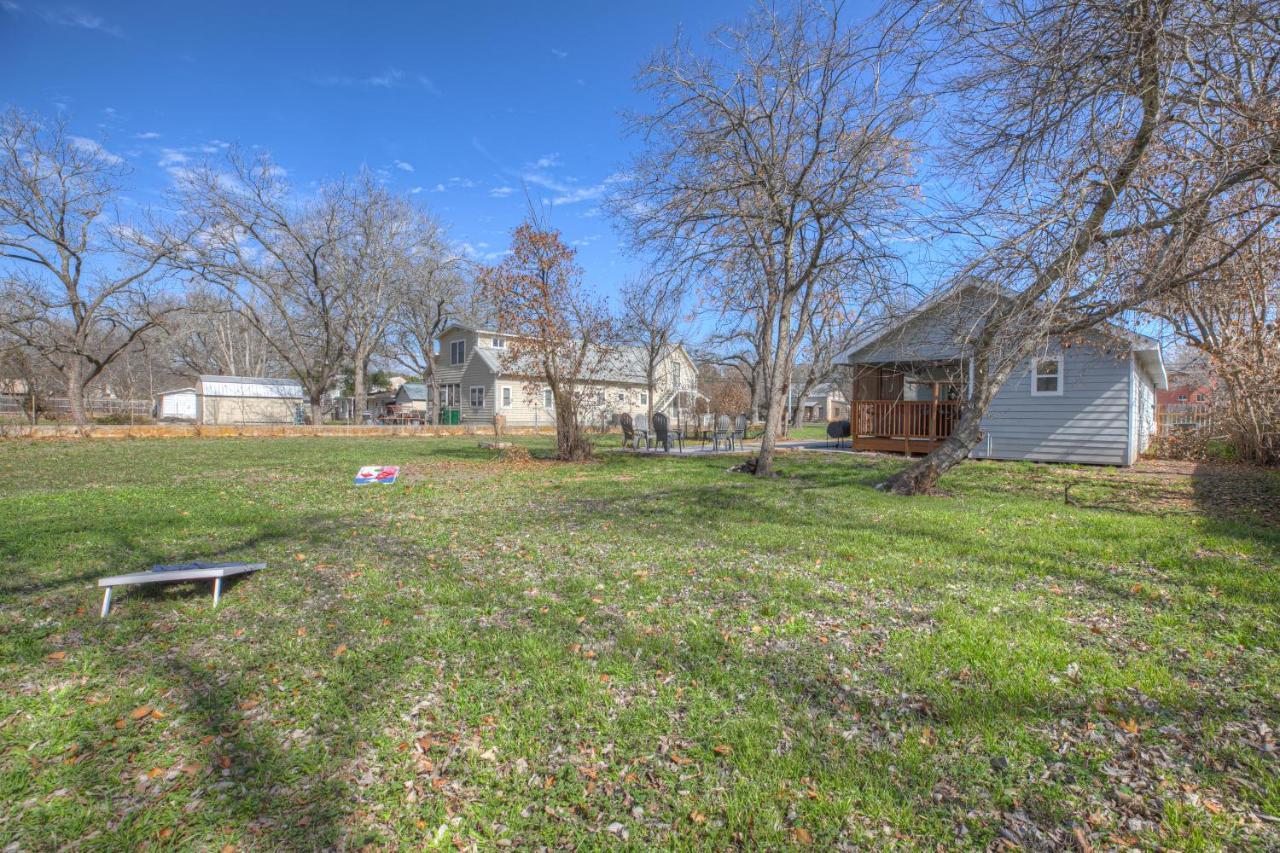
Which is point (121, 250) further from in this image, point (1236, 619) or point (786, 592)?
point (1236, 619)

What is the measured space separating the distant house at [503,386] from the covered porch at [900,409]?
12930 mm

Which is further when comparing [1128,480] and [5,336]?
[5,336]

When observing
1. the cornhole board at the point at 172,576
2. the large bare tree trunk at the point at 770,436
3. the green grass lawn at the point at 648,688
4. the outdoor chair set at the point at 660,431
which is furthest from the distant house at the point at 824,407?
the cornhole board at the point at 172,576

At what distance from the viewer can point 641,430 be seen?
16.8 m

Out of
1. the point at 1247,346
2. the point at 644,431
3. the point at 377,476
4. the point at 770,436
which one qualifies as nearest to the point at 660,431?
the point at 644,431

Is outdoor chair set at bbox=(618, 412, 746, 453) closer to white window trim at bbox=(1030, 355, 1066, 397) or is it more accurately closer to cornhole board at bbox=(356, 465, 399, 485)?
white window trim at bbox=(1030, 355, 1066, 397)

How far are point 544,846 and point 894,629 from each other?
8.06 feet

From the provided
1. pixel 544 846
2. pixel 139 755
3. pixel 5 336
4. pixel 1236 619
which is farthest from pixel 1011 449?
pixel 5 336

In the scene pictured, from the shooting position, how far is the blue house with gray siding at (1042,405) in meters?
11.9

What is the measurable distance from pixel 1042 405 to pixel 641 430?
9658 mm

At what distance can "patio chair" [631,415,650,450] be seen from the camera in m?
16.8

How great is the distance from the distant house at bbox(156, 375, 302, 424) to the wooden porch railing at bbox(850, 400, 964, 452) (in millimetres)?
33330

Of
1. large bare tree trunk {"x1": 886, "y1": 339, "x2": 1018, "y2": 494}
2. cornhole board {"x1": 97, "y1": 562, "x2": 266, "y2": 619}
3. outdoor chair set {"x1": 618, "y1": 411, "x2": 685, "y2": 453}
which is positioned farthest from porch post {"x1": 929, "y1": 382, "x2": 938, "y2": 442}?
cornhole board {"x1": 97, "y1": 562, "x2": 266, "y2": 619}

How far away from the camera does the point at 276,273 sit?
85.9ft
